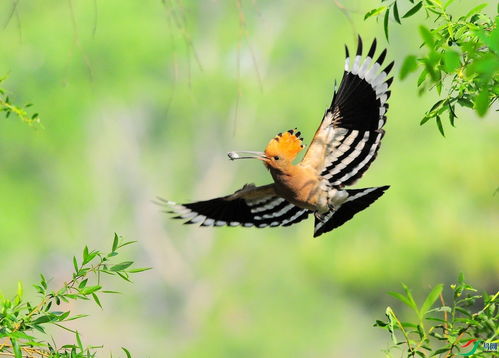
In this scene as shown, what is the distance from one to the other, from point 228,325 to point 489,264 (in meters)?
4.21

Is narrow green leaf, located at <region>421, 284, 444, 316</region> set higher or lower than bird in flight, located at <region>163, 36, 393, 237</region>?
lower

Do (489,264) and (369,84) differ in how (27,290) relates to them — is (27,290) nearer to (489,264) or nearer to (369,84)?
(489,264)

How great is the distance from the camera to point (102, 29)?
11086mm

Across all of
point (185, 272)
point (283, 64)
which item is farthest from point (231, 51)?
point (185, 272)

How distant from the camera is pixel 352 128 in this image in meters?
1.58

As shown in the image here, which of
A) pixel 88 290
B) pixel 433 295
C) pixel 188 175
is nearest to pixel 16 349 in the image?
pixel 88 290

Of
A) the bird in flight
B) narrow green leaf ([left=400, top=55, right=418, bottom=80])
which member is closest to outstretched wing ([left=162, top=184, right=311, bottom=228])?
the bird in flight

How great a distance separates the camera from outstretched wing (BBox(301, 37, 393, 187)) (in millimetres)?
1555

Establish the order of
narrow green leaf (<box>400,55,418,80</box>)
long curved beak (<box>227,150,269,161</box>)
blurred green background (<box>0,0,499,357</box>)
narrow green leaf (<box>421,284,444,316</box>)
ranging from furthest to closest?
blurred green background (<box>0,0,499,357</box>), long curved beak (<box>227,150,269,161</box>), narrow green leaf (<box>421,284,444,316</box>), narrow green leaf (<box>400,55,418,80</box>)

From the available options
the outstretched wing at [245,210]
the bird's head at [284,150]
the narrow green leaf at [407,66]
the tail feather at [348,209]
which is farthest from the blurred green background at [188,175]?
the narrow green leaf at [407,66]

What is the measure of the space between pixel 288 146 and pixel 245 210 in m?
0.34

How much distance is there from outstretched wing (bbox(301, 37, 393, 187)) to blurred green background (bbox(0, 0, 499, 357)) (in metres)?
7.67

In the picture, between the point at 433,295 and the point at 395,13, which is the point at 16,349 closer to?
the point at 433,295

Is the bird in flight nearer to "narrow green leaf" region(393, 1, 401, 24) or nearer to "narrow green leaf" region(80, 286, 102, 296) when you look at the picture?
"narrow green leaf" region(393, 1, 401, 24)
